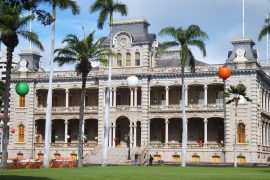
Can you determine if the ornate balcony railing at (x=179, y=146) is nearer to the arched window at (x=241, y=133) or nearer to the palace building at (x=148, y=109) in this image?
the palace building at (x=148, y=109)

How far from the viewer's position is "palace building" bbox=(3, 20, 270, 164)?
65375 mm

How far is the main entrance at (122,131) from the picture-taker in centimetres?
7278

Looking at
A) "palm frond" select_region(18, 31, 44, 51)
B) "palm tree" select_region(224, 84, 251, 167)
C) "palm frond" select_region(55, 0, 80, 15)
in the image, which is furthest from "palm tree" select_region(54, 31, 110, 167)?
"palm tree" select_region(224, 84, 251, 167)

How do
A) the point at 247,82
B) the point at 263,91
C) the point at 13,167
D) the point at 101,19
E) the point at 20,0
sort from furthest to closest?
1. the point at 263,91
2. the point at 247,82
3. the point at 101,19
4. the point at 13,167
5. the point at 20,0

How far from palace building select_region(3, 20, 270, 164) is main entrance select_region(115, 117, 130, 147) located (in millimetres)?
130

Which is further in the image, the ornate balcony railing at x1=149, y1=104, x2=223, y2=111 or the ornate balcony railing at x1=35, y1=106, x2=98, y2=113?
the ornate balcony railing at x1=35, y1=106, x2=98, y2=113

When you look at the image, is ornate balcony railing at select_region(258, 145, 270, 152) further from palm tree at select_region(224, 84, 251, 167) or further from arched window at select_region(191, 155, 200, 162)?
arched window at select_region(191, 155, 200, 162)

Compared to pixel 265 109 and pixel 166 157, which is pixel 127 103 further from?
pixel 265 109

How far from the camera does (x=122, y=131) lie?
7350 cm

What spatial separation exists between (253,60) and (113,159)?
2021 cm

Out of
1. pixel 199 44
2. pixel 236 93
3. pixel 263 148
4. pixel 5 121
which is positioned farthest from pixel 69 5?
pixel 263 148

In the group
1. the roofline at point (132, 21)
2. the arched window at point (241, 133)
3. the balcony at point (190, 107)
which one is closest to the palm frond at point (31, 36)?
the balcony at point (190, 107)

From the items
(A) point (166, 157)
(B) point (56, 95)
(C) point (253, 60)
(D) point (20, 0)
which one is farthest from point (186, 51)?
(D) point (20, 0)

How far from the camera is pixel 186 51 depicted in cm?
5591
